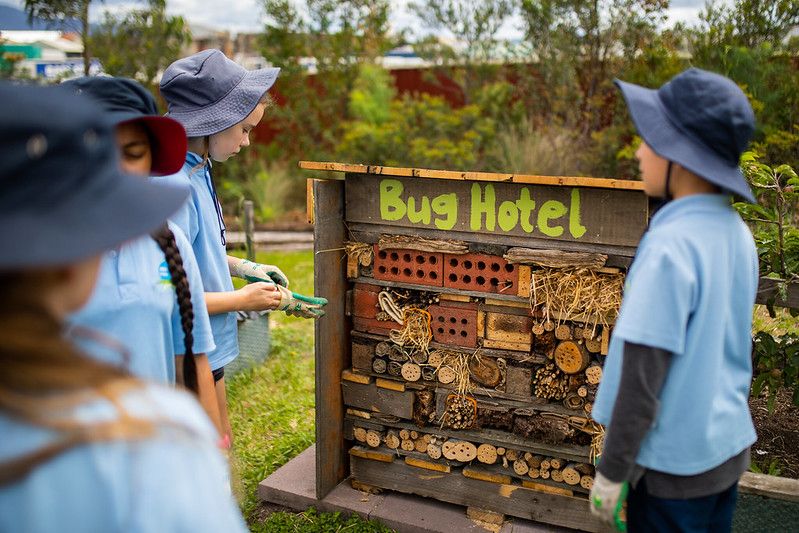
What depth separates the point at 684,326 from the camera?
1.90 m

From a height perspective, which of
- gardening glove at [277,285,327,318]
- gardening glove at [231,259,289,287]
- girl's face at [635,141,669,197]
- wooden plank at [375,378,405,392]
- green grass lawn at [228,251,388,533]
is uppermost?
girl's face at [635,141,669,197]

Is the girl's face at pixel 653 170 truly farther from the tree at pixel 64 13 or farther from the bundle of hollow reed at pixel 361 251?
the tree at pixel 64 13

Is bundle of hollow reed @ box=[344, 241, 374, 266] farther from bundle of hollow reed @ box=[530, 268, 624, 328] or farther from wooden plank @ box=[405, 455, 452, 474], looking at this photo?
wooden plank @ box=[405, 455, 452, 474]

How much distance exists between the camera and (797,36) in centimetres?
865

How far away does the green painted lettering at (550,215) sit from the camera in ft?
10.3

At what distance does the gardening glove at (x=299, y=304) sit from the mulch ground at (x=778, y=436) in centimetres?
217

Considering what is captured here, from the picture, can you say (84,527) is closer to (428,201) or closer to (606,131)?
(428,201)

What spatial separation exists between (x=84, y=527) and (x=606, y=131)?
985 centimetres

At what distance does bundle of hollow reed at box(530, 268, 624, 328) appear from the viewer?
10.0 feet

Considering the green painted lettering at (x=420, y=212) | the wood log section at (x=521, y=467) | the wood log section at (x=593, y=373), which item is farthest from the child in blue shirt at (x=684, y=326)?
the green painted lettering at (x=420, y=212)

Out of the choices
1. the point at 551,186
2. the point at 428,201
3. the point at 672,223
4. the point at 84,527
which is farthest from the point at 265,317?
the point at 84,527

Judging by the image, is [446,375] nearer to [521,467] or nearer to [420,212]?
[521,467]

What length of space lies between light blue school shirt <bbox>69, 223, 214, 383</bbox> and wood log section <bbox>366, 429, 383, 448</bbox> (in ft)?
5.89

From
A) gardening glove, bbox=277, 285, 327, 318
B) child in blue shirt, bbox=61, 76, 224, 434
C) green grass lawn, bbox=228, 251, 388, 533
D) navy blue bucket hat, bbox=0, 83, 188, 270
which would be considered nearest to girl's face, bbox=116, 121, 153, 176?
child in blue shirt, bbox=61, 76, 224, 434
